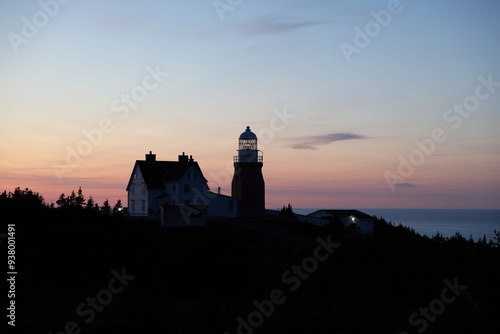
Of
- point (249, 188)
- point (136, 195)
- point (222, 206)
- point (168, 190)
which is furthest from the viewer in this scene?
point (136, 195)

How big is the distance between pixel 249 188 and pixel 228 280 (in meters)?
25.6

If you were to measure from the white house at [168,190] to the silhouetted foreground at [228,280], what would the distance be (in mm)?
10855

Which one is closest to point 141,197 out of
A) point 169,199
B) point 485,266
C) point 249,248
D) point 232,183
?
point 169,199

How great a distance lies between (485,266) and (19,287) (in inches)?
1045

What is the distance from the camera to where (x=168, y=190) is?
5200cm

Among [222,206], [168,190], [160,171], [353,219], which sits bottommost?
[353,219]

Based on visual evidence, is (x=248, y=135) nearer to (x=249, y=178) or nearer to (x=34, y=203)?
(x=249, y=178)

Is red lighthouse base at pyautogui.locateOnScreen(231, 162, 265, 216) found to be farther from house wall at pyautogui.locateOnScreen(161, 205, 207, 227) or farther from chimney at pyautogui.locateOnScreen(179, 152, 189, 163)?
house wall at pyautogui.locateOnScreen(161, 205, 207, 227)

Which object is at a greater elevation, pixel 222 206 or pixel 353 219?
pixel 222 206

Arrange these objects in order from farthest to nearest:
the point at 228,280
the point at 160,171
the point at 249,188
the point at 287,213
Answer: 1. the point at 287,213
2. the point at 160,171
3. the point at 249,188
4. the point at 228,280

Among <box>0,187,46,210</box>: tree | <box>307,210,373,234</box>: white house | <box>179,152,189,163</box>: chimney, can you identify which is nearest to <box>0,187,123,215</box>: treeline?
<box>0,187,46,210</box>: tree

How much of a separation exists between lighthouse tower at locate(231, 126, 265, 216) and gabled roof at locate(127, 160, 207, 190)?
155 inches

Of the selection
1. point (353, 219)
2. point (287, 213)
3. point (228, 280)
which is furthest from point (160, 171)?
point (228, 280)

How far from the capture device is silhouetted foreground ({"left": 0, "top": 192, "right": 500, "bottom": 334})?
66.9ft
